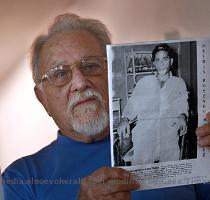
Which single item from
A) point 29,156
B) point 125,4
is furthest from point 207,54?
point 29,156

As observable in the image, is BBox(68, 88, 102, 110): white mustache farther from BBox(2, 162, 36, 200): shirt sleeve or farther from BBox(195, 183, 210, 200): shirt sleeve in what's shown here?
BBox(195, 183, 210, 200): shirt sleeve

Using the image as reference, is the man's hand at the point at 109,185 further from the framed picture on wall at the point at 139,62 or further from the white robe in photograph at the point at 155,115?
the framed picture on wall at the point at 139,62

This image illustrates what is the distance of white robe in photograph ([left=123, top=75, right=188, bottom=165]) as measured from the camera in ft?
2.66

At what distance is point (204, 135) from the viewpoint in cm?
86

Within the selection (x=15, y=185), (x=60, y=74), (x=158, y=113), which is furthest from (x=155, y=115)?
(x=15, y=185)

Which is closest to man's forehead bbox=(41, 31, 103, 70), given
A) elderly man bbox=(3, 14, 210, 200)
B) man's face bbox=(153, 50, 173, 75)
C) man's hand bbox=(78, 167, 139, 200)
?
elderly man bbox=(3, 14, 210, 200)

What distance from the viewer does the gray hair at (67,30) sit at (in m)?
0.83

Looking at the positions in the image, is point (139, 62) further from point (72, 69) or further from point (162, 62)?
point (72, 69)

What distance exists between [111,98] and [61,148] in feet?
0.60

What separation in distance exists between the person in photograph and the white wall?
0.32ft

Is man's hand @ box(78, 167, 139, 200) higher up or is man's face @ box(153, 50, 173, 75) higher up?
man's face @ box(153, 50, 173, 75)

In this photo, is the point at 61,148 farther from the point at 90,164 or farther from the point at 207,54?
the point at 207,54

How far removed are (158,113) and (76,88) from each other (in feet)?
0.63

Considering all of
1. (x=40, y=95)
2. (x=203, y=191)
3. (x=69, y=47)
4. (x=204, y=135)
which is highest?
(x=69, y=47)
